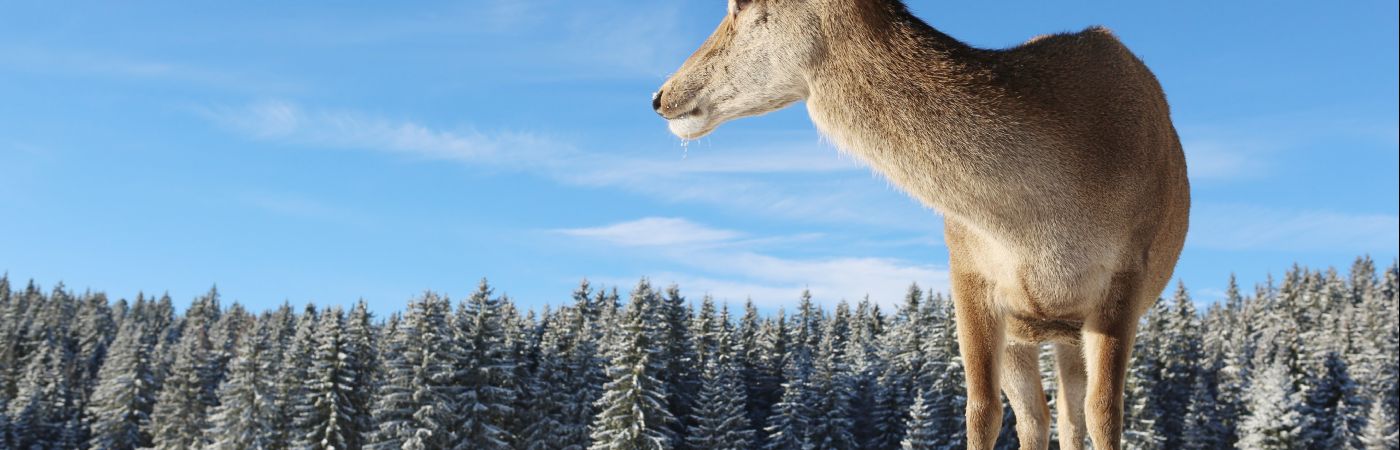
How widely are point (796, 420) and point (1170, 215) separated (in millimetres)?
63371

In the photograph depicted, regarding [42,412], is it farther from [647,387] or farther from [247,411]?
[647,387]

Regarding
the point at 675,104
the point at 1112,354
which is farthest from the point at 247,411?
the point at 1112,354

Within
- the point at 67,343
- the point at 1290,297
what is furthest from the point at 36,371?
the point at 1290,297

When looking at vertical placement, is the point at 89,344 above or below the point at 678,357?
above

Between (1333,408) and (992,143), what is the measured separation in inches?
3605

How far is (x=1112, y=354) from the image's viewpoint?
4.91 meters

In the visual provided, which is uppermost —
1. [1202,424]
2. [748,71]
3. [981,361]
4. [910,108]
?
[1202,424]

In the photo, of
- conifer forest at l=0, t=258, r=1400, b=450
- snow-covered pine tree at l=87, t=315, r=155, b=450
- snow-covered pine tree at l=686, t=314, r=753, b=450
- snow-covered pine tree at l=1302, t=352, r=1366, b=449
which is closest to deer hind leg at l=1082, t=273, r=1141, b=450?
conifer forest at l=0, t=258, r=1400, b=450

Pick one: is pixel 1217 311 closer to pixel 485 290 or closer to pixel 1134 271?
pixel 485 290

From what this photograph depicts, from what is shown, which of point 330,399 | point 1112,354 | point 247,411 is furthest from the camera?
point 247,411

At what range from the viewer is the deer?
15.7ft

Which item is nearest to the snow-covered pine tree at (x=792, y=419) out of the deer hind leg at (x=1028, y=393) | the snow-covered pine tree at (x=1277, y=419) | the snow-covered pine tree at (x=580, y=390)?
the snow-covered pine tree at (x=580, y=390)

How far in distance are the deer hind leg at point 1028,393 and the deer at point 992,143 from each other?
88cm

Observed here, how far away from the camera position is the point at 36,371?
331 feet
